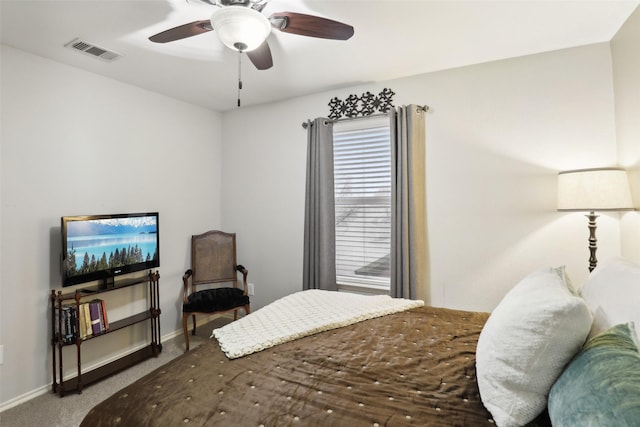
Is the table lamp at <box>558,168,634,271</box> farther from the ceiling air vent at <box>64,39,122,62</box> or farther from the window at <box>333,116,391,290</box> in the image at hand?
the ceiling air vent at <box>64,39,122,62</box>

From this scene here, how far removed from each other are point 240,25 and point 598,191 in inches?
95.2

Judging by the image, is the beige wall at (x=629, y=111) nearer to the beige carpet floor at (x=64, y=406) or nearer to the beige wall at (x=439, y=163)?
the beige wall at (x=439, y=163)

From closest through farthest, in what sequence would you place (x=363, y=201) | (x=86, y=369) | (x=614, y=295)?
(x=614, y=295) < (x=86, y=369) < (x=363, y=201)

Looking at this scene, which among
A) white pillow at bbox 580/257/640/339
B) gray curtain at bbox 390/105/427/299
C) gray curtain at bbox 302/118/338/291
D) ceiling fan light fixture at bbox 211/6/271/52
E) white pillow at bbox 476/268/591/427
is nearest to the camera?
white pillow at bbox 476/268/591/427

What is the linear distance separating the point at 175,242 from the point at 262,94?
6.23 feet

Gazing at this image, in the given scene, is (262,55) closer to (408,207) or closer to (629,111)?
(408,207)

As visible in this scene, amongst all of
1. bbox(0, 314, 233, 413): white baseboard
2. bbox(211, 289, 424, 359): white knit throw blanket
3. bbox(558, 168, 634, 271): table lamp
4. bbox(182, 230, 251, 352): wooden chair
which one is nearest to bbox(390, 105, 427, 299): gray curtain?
bbox(211, 289, 424, 359): white knit throw blanket

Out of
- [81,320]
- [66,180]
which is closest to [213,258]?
[81,320]

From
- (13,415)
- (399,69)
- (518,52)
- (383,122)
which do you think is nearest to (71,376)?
(13,415)

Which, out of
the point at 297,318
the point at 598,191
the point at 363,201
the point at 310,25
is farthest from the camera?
the point at 363,201

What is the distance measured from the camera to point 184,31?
1.90 m

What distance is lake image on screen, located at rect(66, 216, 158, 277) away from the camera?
259 centimetres

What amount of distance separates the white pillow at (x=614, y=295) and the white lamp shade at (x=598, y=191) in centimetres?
77

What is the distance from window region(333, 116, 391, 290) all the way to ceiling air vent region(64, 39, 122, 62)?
2055 millimetres
